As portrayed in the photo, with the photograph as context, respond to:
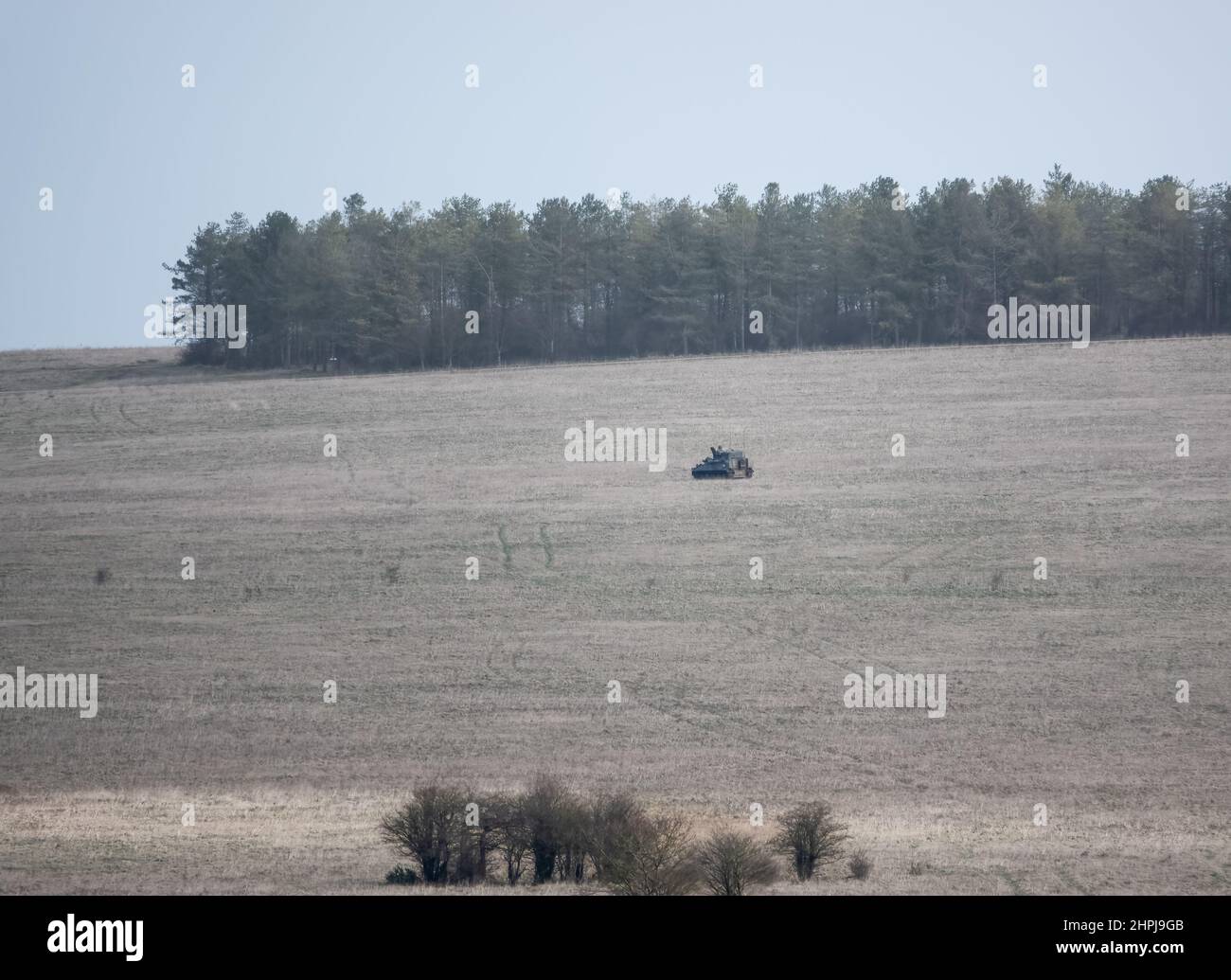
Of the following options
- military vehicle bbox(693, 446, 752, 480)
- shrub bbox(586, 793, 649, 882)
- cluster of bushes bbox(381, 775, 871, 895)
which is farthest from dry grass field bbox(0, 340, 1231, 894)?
shrub bbox(586, 793, 649, 882)

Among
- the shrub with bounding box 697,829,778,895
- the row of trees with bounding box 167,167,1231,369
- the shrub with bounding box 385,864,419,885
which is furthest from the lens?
the row of trees with bounding box 167,167,1231,369

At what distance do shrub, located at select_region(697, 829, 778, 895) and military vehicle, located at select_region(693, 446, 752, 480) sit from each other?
30690 millimetres

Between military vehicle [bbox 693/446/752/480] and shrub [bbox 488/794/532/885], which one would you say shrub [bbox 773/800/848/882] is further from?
military vehicle [bbox 693/446/752/480]

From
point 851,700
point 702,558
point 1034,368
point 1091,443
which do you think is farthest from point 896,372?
point 851,700

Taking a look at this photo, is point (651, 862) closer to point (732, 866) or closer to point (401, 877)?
point (732, 866)

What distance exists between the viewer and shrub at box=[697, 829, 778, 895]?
1345 cm

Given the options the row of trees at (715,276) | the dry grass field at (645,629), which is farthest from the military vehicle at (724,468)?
the row of trees at (715,276)

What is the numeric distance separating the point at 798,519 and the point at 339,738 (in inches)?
734

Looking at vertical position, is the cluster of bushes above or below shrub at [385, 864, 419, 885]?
above

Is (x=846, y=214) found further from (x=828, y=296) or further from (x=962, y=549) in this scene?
(x=962, y=549)

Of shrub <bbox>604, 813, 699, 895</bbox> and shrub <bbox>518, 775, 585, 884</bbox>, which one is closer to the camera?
shrub <bbox>604, 813, 699, 895</bbox>

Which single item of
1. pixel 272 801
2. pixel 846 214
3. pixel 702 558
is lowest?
pixel 272 801

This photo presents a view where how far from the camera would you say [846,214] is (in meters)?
81.4

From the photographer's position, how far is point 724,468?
147ft
